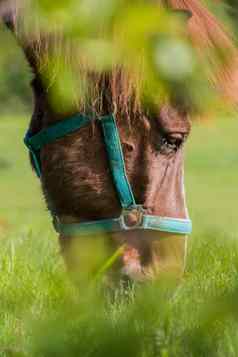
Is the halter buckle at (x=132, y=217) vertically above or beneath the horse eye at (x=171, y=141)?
beneath

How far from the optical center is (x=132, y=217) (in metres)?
2.83

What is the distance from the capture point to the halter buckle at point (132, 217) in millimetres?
2826

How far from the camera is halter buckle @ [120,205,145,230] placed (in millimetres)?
2826

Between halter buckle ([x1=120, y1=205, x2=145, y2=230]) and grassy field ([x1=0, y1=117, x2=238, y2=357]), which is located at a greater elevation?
grassy field ([x1=0, y1=117, x2=238, y2=357])

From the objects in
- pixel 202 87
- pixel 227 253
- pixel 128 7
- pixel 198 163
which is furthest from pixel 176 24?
pixel 198 163

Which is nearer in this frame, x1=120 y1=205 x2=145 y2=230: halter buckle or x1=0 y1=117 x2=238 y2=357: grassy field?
x1=0 y1=117 x2=238 y2=357: grassy field

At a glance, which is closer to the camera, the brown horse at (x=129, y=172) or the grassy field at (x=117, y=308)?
the grassy field at (x=117, y=308)

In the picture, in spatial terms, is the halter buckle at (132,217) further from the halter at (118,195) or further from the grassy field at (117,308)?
the grassy field at (117,308)

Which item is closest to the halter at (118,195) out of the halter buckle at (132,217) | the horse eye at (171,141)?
the halter buckle at (132,217)

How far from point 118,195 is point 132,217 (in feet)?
0.23

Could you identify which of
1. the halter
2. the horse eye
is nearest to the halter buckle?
the halter

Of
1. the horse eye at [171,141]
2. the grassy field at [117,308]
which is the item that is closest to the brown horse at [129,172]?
the horse eye at [171,141]

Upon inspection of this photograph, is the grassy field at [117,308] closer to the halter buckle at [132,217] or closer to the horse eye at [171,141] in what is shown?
the horse eye at [171,141]

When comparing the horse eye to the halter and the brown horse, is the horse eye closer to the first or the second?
the brown horse
